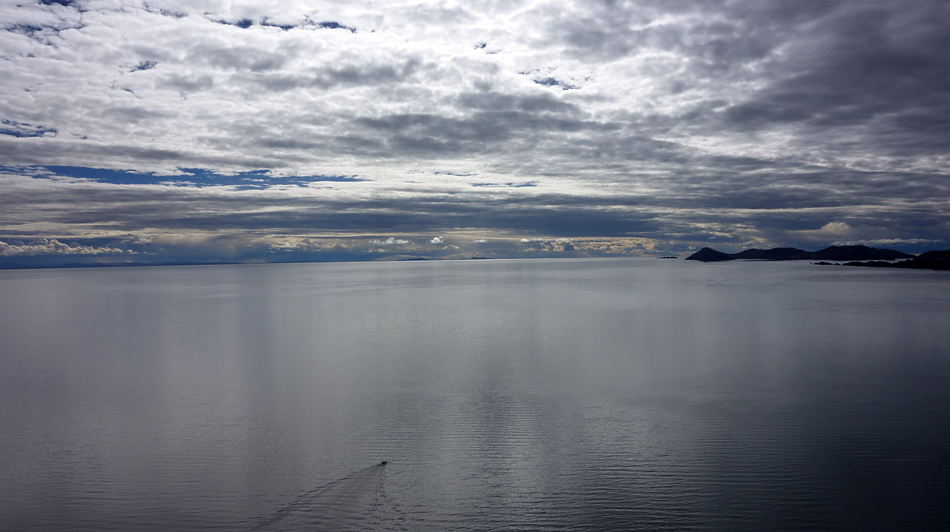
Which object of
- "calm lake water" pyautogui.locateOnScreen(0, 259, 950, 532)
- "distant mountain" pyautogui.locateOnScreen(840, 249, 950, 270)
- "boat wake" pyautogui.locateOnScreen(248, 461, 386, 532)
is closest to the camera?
"boat wake" pyautogui.locateOnScreen(248, 461, 386, 532)

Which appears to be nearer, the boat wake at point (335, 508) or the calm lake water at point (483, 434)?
the boat wake at point (335, 508)

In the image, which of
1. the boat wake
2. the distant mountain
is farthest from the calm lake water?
the distant mountain

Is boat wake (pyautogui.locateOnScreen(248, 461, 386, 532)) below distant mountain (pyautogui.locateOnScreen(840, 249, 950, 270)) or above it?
below

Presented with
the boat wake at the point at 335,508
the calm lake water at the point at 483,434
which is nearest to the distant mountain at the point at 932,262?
the calm lake water at the point at 483,434

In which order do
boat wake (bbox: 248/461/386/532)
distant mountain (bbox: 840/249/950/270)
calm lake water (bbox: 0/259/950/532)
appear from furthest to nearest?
distant mountain (bbox: 840/249/950/270) → calm lake water (bbox: 0/259/950/532) → boat wake (bbox: 248/461/386/532)

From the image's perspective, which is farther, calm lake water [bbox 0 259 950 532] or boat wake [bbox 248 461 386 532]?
calm lake water [bbox 0 259 950 532]

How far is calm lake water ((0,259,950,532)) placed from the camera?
27.2ft

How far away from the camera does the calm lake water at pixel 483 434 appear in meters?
8.30

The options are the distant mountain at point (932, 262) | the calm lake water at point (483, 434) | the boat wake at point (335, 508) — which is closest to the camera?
the boat wake at point (335, 508)

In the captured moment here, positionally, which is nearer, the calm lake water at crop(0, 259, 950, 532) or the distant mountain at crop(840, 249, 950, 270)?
the calm lake water at crop(0, 259, 950, 532)

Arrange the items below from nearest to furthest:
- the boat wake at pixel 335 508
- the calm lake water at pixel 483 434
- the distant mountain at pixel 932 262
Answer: the boat wake at pixel 335 508 < the calm lake water at pixel 483 434 < the distant mountain at pixel 932 262

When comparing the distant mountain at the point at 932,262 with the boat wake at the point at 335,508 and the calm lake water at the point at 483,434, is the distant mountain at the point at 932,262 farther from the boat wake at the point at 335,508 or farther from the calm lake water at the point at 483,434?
the boat wake at the point at 335,508

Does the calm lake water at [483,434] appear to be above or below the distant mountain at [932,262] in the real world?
below

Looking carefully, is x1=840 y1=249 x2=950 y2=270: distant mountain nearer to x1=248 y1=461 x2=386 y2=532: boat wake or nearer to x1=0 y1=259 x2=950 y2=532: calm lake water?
x1=0 y1=259 x2=950 y2=532: calm lake water
